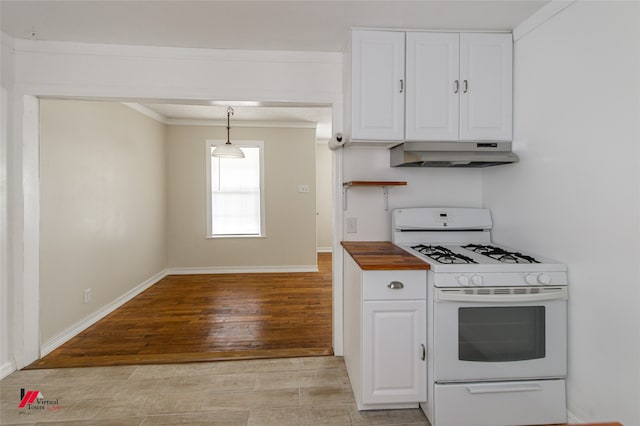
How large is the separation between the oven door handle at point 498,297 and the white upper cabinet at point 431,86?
1059 millimetres

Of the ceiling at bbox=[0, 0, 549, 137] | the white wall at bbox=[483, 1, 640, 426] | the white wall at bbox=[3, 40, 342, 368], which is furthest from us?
the white wall at bbox=[3, 40, 342, 368]

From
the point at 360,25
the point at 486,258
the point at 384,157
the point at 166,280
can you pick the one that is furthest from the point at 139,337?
the point at 360,25

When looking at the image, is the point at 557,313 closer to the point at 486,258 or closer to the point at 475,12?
the point at 486,258

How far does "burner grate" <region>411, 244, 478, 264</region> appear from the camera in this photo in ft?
6.22

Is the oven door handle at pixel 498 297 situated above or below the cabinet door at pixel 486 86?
below

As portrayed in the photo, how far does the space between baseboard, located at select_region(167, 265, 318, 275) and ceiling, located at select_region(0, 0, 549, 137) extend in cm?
373

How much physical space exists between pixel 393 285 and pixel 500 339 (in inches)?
24.5

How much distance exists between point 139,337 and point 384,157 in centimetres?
269

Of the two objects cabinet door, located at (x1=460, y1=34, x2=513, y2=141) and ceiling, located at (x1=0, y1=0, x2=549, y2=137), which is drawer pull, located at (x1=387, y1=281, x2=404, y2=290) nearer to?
cabinet door, located at (x1=460, y1=34, x2=513, y2=141)

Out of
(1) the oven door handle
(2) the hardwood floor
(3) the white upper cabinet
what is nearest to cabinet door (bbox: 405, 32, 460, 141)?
(3) the white upper cabinet

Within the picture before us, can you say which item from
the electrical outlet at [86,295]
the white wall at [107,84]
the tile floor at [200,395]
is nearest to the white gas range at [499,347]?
the tile floor at [200,395]

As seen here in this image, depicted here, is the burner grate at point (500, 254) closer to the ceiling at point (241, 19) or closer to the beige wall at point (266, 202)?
the ceiling at point (241, 19)

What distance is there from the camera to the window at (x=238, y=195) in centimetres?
550

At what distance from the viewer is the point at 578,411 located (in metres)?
1.76
